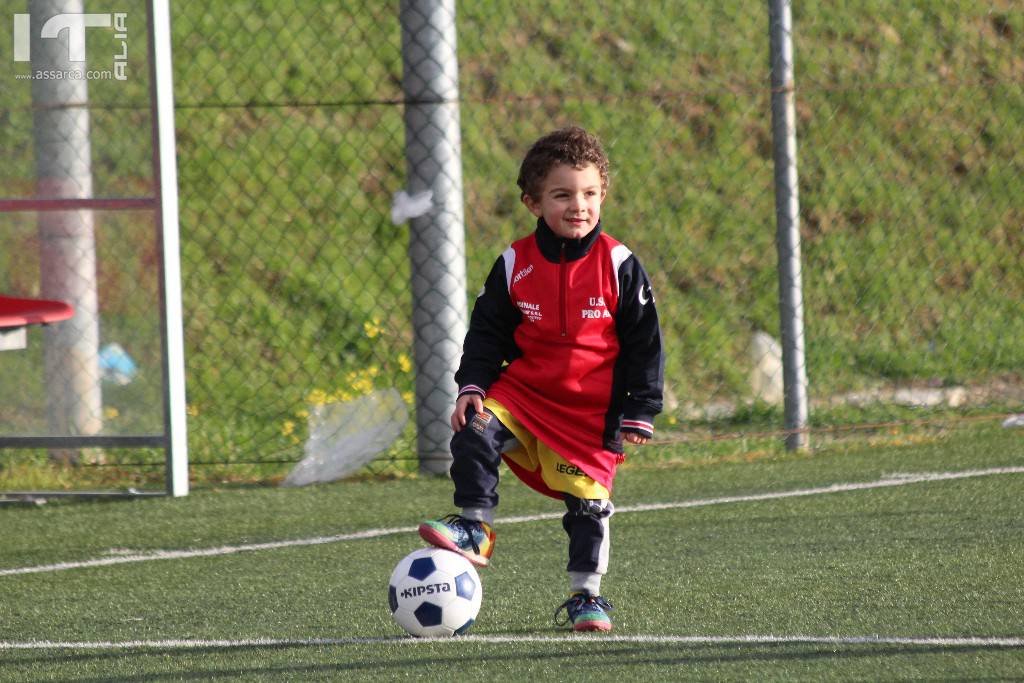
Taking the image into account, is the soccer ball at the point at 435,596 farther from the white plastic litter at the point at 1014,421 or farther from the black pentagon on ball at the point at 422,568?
the white plastic litter at the point at 1014,421

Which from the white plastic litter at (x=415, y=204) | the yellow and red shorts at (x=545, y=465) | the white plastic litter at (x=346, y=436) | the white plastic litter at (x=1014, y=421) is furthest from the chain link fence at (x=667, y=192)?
the yellow and red shorts at (x=545, y=465)

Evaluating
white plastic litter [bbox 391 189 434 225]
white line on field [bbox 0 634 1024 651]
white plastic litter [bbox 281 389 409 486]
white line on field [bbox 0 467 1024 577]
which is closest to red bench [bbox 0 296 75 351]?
white plastic litter [bbox 281 389 409 486]

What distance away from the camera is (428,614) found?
3.74 metres

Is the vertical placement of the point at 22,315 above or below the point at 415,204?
below

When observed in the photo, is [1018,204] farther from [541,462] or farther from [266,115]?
[541,462]

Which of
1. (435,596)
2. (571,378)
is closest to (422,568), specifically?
(435,596)

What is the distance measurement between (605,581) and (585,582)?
0.59 metres

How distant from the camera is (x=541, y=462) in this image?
155 inches

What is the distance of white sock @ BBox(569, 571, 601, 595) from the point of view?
3.88 meters

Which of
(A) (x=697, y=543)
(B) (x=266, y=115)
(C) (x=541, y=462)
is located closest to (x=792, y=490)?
(A) (x=697, y=543)

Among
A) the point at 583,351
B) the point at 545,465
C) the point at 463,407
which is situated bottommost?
the point at 545,465

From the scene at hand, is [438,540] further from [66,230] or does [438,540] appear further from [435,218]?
[66,230]

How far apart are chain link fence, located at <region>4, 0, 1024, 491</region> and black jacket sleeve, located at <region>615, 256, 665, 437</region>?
417 cm

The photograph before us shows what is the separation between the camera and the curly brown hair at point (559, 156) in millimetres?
3873
